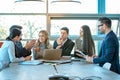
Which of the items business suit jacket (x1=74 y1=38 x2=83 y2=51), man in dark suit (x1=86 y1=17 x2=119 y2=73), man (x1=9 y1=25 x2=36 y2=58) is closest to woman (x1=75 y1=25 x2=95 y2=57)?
business suit jacket (x1=74 y1=38 x2=83 y2=51)

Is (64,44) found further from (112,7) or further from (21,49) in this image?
(112,7)

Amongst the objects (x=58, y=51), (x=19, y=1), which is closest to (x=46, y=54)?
(x=58, y=51)

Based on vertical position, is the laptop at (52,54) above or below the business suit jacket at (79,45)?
below

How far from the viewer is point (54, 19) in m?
7.12

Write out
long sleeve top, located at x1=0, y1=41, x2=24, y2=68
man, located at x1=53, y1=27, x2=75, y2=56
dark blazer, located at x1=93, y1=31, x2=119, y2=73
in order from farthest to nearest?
man, located at x1=53, y1=27, x2=75, y2=56 → long sleeve top, located at x1=0, y1=41, x2=24, y2=68 → dark blazer, located at x1=93, y1=31, x2=119, y2=73

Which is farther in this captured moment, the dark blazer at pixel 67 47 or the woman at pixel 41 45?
the dark blazer at pixel 67 47

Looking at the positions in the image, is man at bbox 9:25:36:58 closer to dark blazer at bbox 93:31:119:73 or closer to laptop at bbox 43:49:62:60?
laptop at bbox 43:49:62:60

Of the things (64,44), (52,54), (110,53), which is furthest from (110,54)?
(64,44)

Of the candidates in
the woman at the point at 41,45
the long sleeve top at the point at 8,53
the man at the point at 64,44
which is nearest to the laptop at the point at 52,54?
the woman at the point at 41,45

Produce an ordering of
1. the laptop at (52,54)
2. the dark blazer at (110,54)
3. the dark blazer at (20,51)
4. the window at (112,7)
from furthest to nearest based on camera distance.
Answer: the window at (112,7) → the dark blazer at (20,51) → the laptop at (52,54) → the dark blazer at (110,54)

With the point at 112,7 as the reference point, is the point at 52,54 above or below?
below

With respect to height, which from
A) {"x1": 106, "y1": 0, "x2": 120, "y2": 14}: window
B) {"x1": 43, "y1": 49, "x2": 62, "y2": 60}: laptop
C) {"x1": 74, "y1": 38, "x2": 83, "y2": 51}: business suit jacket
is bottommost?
{"x1": 43, "y1": 49, "x2": 62, "y2": 60}: laptop

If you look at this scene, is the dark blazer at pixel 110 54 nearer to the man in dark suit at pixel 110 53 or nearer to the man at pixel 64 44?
the man in dark suit at pixel 110 53

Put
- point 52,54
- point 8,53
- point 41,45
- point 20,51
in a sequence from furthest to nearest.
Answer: point 41,45 < point 20,51 < point 52,54 < point 8,53
